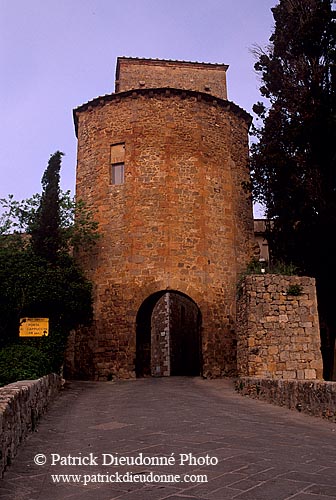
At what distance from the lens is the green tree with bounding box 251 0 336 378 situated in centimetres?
1416

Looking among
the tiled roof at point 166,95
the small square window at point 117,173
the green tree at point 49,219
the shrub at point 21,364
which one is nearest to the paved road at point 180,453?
the shrub at point 21,364

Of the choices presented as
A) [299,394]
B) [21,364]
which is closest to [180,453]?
[299,394]

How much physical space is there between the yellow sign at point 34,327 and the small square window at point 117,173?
679 cm

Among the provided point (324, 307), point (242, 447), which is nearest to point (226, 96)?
point (324, 307)

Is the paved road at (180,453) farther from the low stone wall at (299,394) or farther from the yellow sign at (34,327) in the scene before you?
the yellow sign at (34,327)

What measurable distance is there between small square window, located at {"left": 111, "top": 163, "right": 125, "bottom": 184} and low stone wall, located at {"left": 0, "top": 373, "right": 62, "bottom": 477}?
10.9 metres

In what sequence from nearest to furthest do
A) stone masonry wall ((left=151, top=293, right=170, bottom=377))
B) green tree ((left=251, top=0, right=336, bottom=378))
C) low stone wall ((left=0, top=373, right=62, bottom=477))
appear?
low stone wall ((left=0, top=373, right=62, bottom=477)) → green tree ((left=251, top=0, right=336, bottom=378)) → stone masonry wall ((left=151, top=293, right=170, bottom=377))

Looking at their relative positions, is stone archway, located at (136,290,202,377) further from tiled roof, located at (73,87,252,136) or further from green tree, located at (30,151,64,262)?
green tree, located at (30,151,64,262)

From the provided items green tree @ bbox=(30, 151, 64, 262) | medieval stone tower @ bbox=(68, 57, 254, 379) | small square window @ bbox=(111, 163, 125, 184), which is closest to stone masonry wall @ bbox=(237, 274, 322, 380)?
medieval stone tower @ bbox=(68, 57, 254, 379)

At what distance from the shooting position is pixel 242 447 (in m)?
5.02

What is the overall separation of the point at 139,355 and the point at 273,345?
6.32 meters

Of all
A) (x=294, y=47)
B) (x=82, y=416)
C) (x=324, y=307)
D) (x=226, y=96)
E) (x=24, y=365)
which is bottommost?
(x=82, y=416)

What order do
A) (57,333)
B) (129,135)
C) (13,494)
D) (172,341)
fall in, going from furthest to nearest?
(172,341) < (129,135) < (57,333) < (13,494)

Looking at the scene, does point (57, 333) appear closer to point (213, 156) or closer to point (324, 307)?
point (324, 307)
